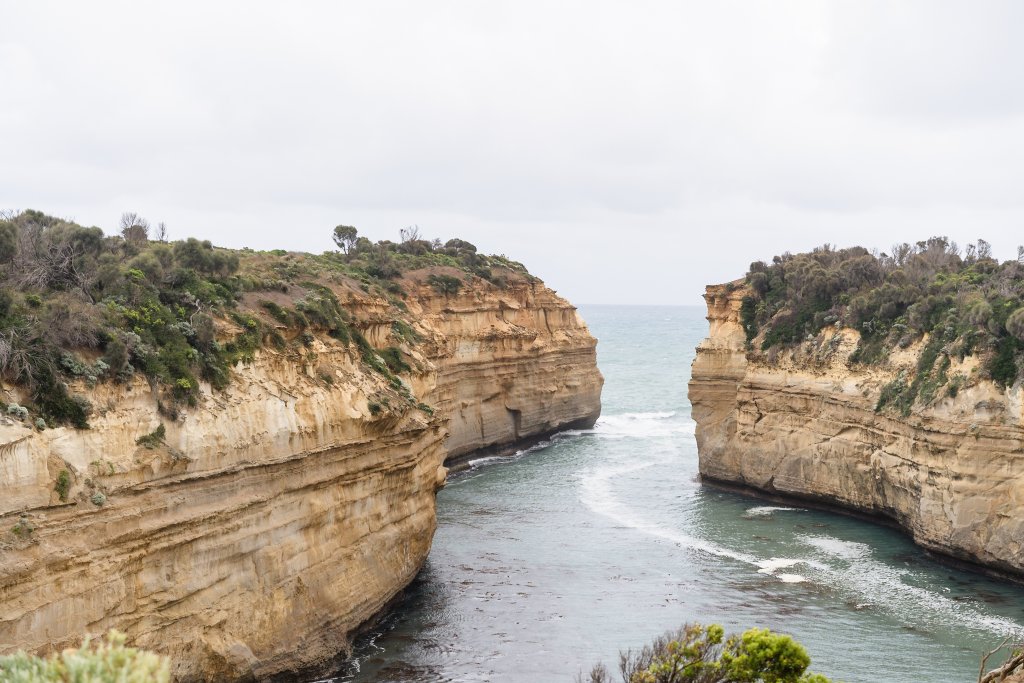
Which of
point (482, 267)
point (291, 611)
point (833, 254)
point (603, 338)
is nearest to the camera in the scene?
point (291, 611)

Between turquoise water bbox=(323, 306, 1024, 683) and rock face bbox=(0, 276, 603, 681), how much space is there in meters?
2.06

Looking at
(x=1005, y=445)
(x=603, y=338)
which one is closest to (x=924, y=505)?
(x=1005, y=445)

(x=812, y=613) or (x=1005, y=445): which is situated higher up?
(x=1005, y=445)

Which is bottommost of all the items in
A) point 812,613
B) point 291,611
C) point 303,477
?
point 812,613

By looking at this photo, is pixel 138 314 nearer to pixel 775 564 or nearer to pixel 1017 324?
pixel 775 564

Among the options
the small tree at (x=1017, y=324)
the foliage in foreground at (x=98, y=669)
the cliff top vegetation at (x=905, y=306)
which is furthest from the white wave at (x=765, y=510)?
the foliage in foreground at (x=98, y=669)

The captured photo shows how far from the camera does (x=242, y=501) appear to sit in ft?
67.2

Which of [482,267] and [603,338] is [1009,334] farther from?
[603,338]

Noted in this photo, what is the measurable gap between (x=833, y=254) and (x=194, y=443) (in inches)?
1486

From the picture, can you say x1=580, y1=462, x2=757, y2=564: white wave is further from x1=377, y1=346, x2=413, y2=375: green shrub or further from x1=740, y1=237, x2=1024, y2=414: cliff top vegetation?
x1=377, y1=346, x2=413, y2=375: green shrub

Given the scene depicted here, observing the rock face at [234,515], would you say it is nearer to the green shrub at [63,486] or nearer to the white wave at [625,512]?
the green shrub at [63,486]

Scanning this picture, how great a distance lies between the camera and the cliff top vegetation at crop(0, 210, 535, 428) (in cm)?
1847

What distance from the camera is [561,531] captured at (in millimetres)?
36500

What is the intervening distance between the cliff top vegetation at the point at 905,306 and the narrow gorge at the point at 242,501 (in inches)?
634
